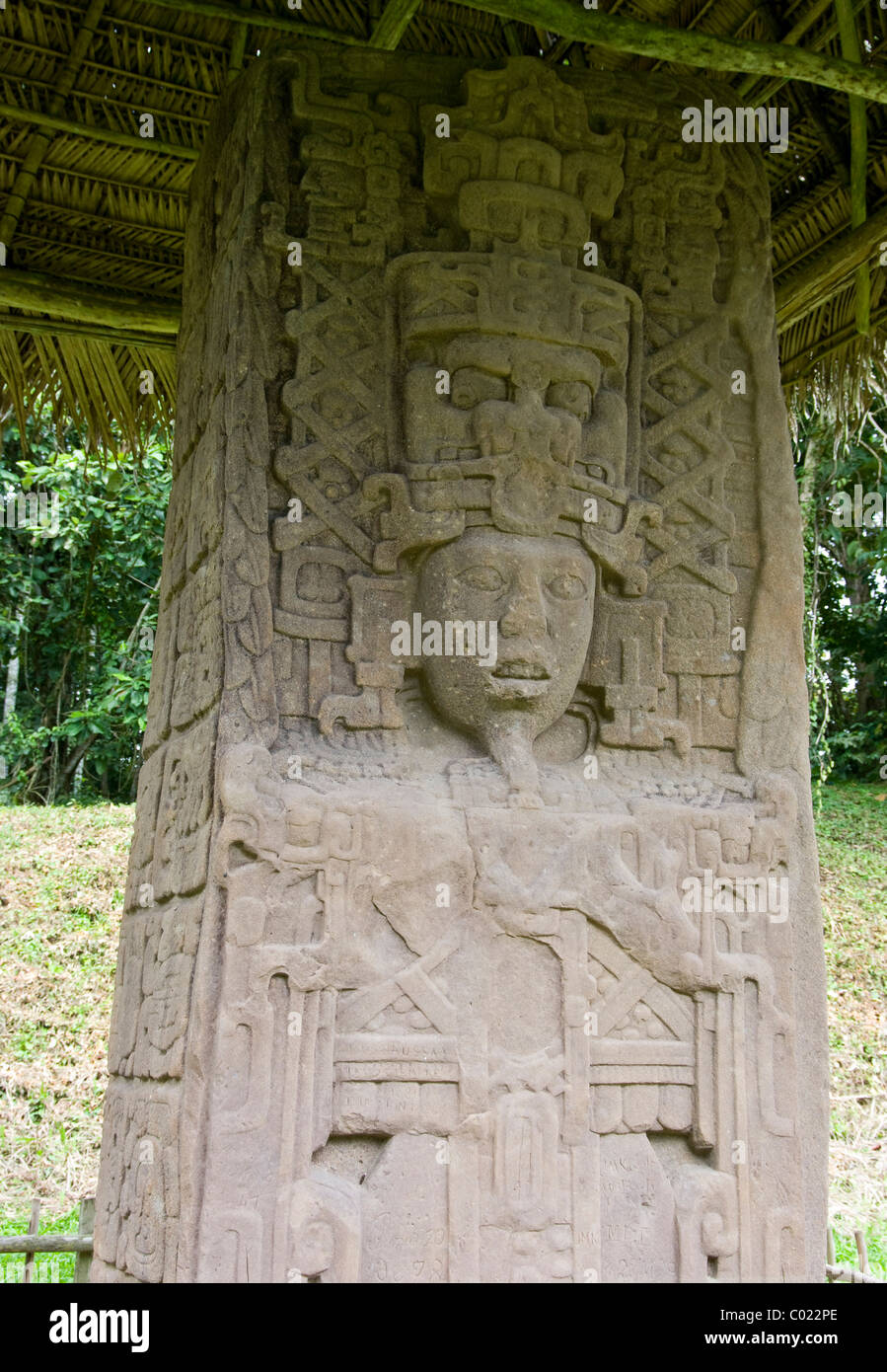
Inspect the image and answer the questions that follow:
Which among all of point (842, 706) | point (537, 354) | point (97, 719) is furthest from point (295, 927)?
point (842, 706)

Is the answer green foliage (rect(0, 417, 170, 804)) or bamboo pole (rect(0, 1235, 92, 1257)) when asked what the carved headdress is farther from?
green foliage (rect(0, 417, 170, 804))

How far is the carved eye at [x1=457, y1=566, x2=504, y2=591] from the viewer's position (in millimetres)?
3834

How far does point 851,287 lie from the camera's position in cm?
525

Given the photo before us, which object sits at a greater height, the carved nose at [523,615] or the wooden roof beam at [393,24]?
the wooden roof beam at [393,24]

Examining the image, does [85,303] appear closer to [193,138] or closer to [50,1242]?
[193,138]

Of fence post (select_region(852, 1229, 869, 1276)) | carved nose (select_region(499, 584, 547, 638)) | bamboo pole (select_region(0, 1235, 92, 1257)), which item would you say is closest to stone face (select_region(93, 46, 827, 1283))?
carved nose (select_region(499, 584, 547, 638))

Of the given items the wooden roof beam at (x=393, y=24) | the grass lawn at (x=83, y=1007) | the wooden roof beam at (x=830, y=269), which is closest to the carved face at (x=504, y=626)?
the wooden roof beam at (x=393, y=24)

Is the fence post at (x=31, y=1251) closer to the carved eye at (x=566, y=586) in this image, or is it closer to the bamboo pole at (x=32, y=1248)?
the bamboo pole at (x=32, y=1248)

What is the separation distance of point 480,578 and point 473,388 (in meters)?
0.61

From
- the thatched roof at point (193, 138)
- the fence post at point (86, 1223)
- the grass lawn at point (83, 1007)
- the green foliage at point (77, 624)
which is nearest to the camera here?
the thatched roof at point (193, 138)

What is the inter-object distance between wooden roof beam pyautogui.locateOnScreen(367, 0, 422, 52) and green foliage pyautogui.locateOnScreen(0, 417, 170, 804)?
22.0 feet

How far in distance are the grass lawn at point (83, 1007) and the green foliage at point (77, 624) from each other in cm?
145

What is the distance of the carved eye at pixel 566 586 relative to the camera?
3906 mm

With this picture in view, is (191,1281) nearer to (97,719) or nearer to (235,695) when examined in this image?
(235,695)
